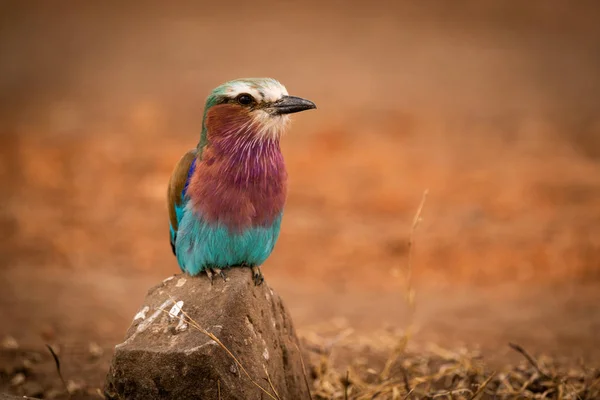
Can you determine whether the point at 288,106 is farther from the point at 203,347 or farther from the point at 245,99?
the point at 203,347

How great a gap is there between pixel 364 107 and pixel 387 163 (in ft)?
3.50

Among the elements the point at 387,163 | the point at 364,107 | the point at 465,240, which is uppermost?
the point at 364,107

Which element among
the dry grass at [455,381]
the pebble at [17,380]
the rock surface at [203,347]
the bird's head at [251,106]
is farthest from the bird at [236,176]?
the pebble at [17,380]

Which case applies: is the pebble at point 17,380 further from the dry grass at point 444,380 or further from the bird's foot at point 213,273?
the dry grass at point 444,380

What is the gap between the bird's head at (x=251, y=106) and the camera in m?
3.60

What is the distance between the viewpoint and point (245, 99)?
142 inches

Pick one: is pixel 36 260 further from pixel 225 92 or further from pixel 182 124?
pixel 225 92

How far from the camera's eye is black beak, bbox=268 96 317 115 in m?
3.59

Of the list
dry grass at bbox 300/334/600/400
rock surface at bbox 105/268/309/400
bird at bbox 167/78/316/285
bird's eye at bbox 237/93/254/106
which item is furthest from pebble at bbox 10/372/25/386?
bird's eye at bbox 237/93/254/106

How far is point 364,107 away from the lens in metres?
9.97

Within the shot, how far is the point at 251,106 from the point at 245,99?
4 centimetres

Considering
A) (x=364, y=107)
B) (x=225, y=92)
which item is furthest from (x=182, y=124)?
(x=225, y=92)

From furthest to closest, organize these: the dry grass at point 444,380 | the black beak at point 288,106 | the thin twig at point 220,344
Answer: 1. the dry grass at point 444,380
2. the black beak at point 288,106
3. the thin twig at point 220,344

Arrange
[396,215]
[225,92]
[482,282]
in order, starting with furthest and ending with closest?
[396,215] → [482,282] → [225,92]
